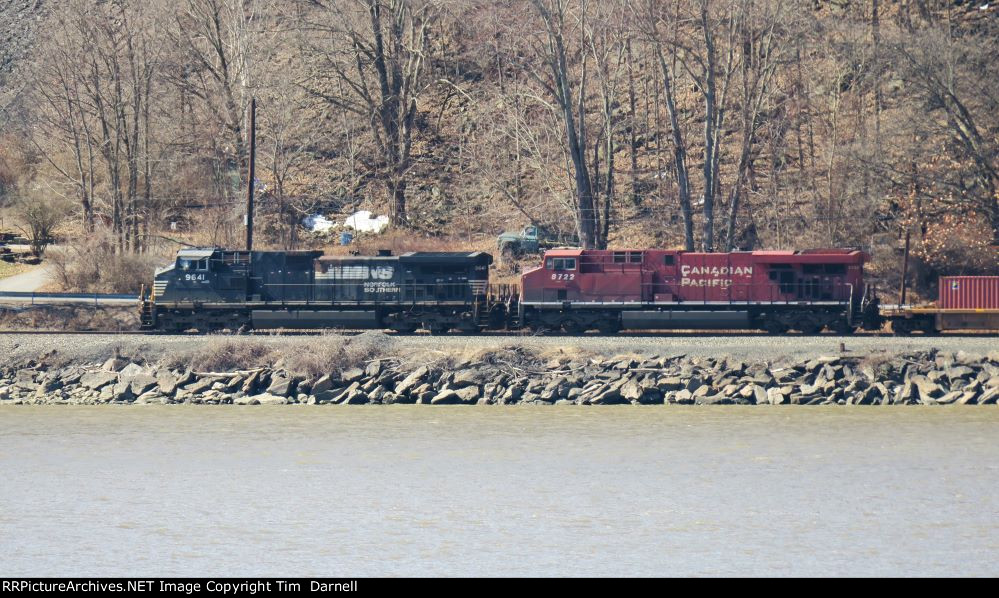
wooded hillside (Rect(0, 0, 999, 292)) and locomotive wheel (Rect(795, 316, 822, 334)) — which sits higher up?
wooded hillside (Rect(0, 0, 999, 292))

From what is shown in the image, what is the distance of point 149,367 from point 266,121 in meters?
27.6

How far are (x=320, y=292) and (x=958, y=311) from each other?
1872cm

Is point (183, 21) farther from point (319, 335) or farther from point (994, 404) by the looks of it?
point (994, 404)

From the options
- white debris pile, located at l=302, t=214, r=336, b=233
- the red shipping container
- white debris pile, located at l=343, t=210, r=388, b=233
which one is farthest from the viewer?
white debris pile, located at l=302, t=214, r=336, b=233

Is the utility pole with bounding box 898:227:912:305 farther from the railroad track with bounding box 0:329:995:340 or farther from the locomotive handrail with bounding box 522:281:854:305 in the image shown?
the locomotive handrail with bounding box 522:281:854:305

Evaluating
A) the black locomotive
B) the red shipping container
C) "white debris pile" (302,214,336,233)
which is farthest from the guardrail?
the red shipping container

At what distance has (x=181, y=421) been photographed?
24.7 metres

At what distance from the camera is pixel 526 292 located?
33.8 m

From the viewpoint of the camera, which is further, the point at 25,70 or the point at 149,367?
the point at 25,70

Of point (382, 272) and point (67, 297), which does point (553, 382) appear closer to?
point (382, 272)

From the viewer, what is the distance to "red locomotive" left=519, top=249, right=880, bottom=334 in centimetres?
3272

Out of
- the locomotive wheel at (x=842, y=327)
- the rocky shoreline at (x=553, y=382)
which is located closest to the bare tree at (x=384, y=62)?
the locomotive wheel at (x=842, y=327)

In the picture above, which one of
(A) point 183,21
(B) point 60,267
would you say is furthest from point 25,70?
(B) point 60,267

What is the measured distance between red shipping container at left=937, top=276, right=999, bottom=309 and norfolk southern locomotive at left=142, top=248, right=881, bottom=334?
83.0 inches
